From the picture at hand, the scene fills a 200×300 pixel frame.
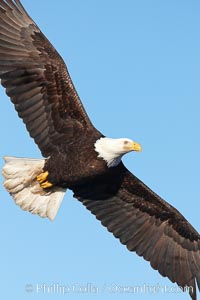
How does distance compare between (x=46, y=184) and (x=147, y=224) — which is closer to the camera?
(x=46, y=184)

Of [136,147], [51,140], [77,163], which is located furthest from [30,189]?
[136,147]

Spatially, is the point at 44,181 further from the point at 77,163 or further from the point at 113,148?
the point at 113,148

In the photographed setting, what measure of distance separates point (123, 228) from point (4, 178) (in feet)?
6.41

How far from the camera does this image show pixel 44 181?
1527 cm

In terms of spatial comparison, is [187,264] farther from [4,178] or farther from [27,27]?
[27,27]

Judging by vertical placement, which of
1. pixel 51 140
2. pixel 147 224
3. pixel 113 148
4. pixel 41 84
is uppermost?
pixel 41 84

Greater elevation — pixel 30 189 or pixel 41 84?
pixel 41 84

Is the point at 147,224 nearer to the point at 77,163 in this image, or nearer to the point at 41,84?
the point at 77,163

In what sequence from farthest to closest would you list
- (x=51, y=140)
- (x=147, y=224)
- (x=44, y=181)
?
(x=147, y=224)
(x=44, y=181)
(x=51, y=140)

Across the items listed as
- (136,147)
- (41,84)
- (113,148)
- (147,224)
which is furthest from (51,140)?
(147,224)

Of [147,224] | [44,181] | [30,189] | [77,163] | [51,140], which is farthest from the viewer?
[147,224]

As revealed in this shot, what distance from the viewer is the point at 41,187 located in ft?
50.8

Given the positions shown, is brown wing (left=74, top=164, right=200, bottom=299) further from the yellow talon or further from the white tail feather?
the yellow talon

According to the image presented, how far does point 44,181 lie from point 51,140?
591mm
